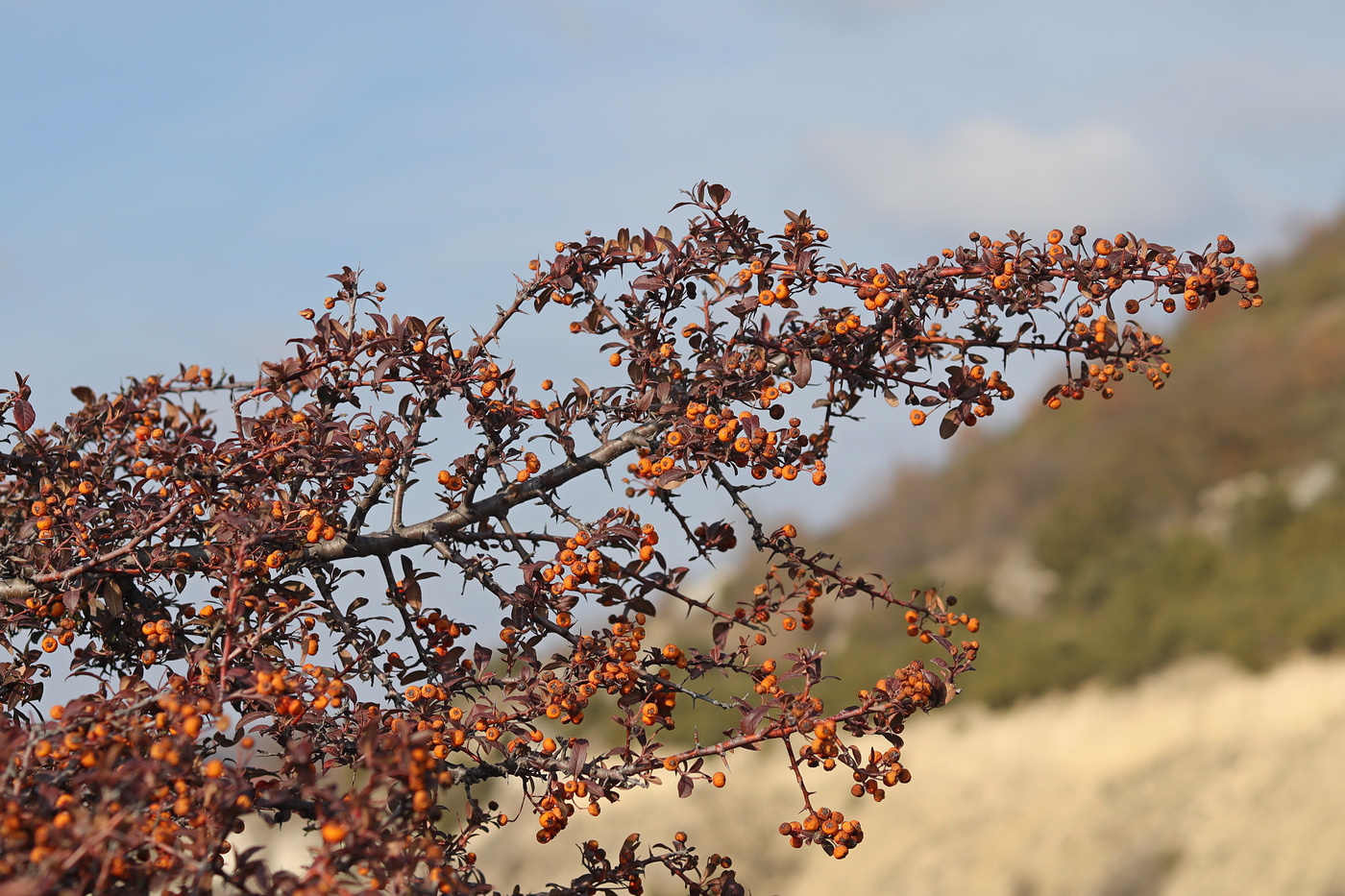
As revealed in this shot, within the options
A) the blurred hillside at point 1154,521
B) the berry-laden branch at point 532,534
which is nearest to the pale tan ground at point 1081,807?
the blurred hillside at point 1154,521

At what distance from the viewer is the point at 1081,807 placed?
1248 centimetres

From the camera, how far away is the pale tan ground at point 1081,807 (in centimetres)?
1064

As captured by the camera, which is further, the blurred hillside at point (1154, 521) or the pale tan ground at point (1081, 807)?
the blurred hillside at point (1154, 521)

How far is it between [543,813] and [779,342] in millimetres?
1022

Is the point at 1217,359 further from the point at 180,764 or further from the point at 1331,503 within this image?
the point at 180,764

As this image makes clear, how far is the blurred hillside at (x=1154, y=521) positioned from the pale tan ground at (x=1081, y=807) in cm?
75

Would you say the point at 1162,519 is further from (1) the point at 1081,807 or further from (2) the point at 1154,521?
(1) the point at 1081,807

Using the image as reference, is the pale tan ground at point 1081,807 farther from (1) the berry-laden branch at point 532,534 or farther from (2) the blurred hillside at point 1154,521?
(1) the berry-laden branch at point 532,534

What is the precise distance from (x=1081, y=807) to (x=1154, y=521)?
39.6 ft

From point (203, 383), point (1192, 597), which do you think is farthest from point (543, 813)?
point (1192, 597)

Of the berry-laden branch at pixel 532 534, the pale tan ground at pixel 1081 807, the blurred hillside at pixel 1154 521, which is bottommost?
the berry-laden branch at pixel 532 534

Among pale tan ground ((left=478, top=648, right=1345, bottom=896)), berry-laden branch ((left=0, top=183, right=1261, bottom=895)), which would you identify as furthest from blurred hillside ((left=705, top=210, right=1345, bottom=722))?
berry-laden branch ((left=0, top=183, right=1261, bottom=895))

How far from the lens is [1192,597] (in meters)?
17.7

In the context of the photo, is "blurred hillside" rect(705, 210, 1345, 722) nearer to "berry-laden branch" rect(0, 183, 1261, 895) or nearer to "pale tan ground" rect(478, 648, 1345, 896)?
"pale tan ground" rect(478, 648, 1345, 896)
